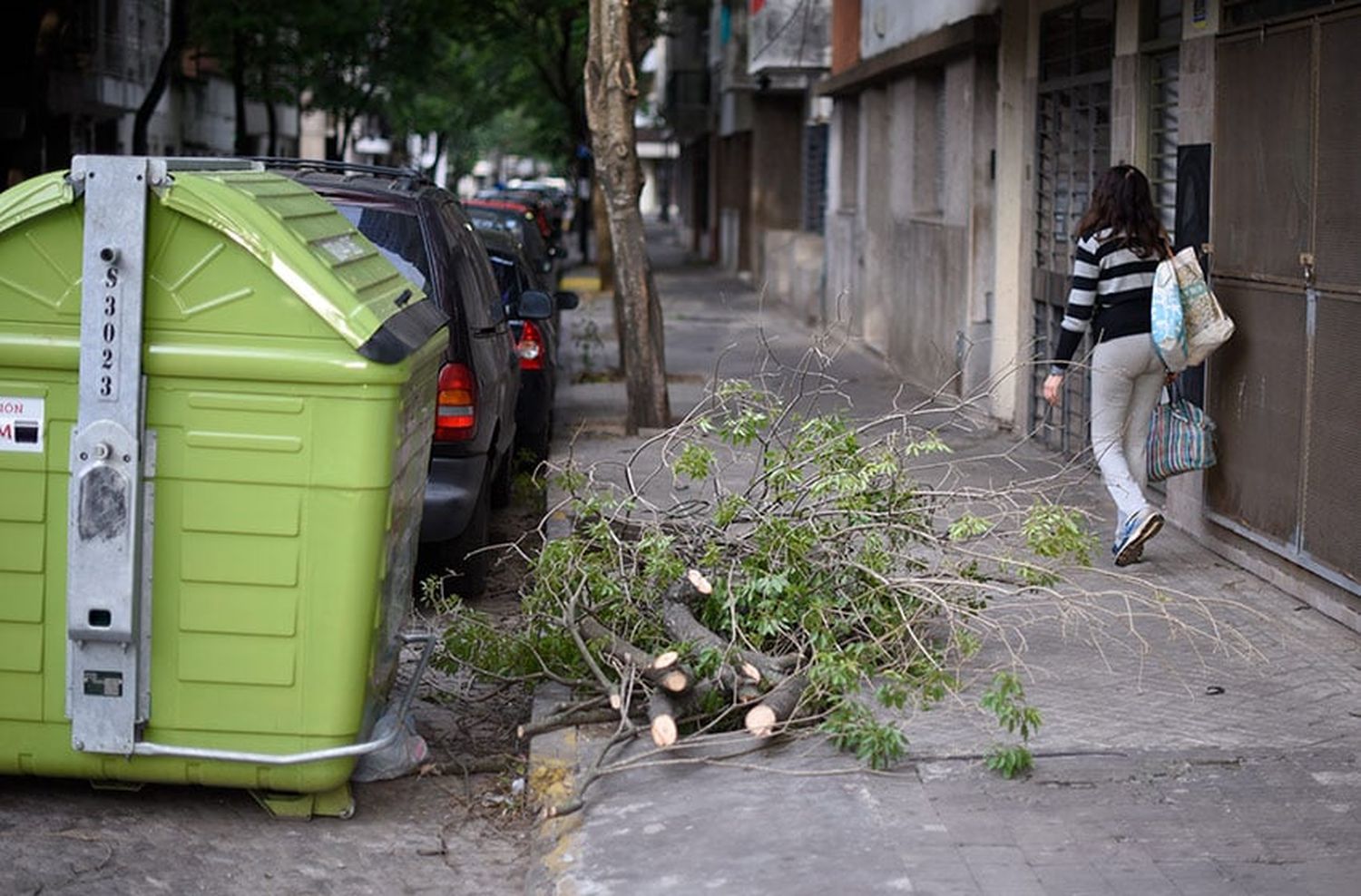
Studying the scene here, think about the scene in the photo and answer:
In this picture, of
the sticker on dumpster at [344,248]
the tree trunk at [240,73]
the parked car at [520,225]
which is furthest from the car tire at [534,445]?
the tree trunk at [240,73]

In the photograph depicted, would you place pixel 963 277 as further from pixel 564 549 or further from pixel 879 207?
pixel 564 549

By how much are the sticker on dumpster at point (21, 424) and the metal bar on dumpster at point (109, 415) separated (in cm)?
16

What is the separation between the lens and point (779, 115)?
35.6 metres

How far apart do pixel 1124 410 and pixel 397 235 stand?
3.37 metres

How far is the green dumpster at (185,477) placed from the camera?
559 centimetres

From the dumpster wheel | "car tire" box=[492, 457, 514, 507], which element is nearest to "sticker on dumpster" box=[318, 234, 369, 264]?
the dumpster wheel

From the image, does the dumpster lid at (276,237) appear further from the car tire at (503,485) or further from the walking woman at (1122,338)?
the car tire at (503,485)

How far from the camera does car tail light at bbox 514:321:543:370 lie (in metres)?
12.6

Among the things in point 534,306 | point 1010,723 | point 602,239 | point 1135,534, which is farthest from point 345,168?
point 602,239

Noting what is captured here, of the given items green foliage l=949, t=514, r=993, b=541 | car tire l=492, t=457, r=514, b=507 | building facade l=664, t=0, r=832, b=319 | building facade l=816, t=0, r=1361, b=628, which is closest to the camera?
green foliage l=949, t=514, r=993, b=541

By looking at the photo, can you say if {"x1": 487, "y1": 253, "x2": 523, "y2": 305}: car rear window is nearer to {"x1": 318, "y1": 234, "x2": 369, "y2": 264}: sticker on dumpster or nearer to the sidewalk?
the sidewalk

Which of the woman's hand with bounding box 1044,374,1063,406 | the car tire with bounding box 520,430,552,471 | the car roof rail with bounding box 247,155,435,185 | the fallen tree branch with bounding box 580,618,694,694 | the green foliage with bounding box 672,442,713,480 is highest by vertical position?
the car roof rail with bounding box 247,155,435,185

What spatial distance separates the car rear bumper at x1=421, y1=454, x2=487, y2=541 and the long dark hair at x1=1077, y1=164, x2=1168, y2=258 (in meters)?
3.02

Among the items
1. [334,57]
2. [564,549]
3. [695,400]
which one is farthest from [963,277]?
[334,57]
